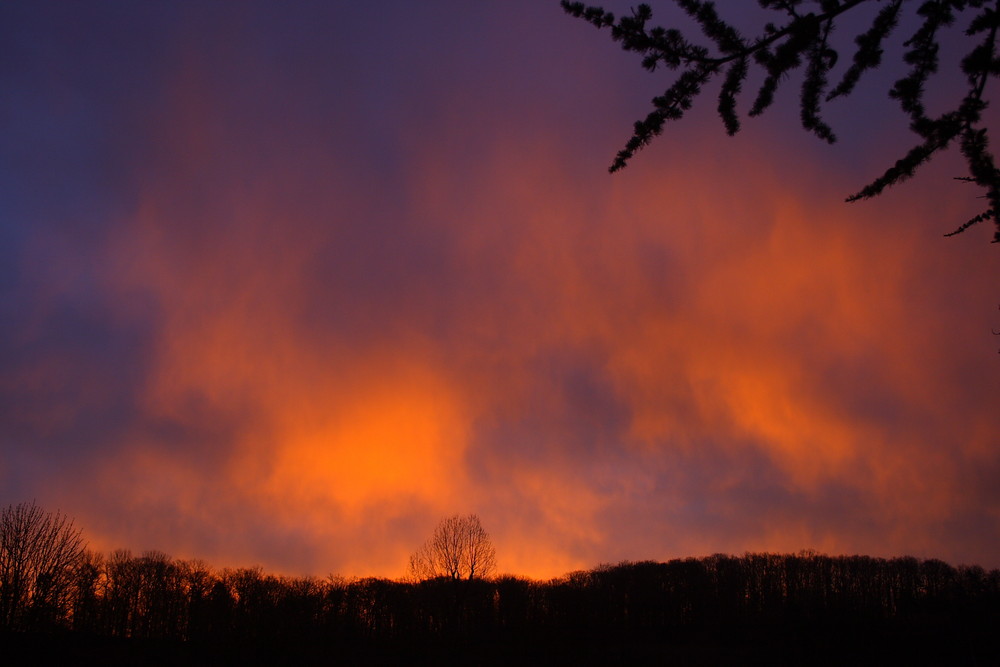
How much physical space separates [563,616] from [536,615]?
13.5 ft

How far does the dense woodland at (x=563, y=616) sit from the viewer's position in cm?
5838

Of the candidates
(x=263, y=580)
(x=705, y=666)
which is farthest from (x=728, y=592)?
(x=263, y=580)

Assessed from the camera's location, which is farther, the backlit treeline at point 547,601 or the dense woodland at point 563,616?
the backlit treeline at point 547,601

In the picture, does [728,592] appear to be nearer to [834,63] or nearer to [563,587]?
[563,587]

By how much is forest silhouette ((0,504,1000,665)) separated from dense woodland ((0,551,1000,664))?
0.89 ft

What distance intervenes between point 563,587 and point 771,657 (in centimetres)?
4040

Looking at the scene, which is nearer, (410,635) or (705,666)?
(705,666)

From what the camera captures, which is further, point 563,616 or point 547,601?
point 547,601

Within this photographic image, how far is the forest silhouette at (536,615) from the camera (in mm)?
51750

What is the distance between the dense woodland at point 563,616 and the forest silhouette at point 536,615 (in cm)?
27

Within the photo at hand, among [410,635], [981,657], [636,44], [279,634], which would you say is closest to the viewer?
[636,44]

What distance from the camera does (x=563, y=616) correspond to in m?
85.2

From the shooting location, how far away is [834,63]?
4379mm

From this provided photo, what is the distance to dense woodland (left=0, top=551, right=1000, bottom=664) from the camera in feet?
192
